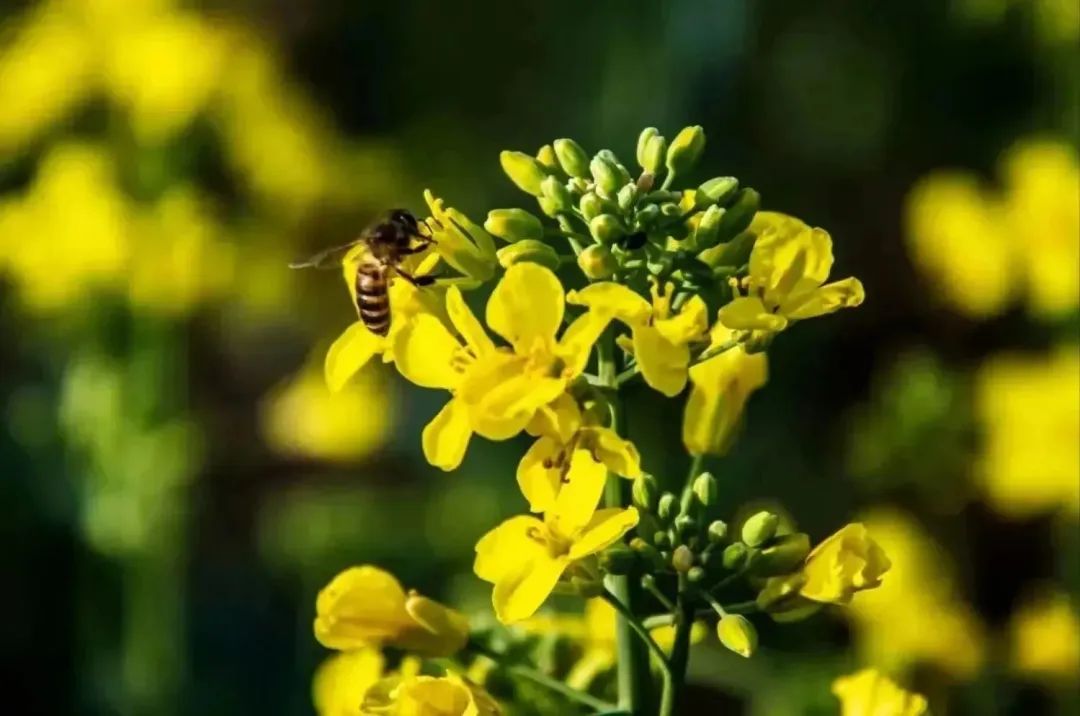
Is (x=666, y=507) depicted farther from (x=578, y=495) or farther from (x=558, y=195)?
(x=558, y=195)

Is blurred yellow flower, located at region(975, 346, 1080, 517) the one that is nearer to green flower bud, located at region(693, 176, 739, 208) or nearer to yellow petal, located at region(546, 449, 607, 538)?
green flower bud, located at region(693, 176, 739, 208)

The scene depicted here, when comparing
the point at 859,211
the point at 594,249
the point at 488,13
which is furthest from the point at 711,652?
the point at 488,13

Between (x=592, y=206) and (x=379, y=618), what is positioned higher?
(x=592, y=206)

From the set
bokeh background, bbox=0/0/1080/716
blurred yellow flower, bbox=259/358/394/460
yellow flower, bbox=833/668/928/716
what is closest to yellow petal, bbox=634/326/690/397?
yellow flower, bbox=833/668/928/716

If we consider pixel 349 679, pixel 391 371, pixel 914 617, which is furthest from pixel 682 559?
pixel 391 371

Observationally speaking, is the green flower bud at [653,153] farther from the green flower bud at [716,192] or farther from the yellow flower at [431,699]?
the yellow flower at [431,699]
